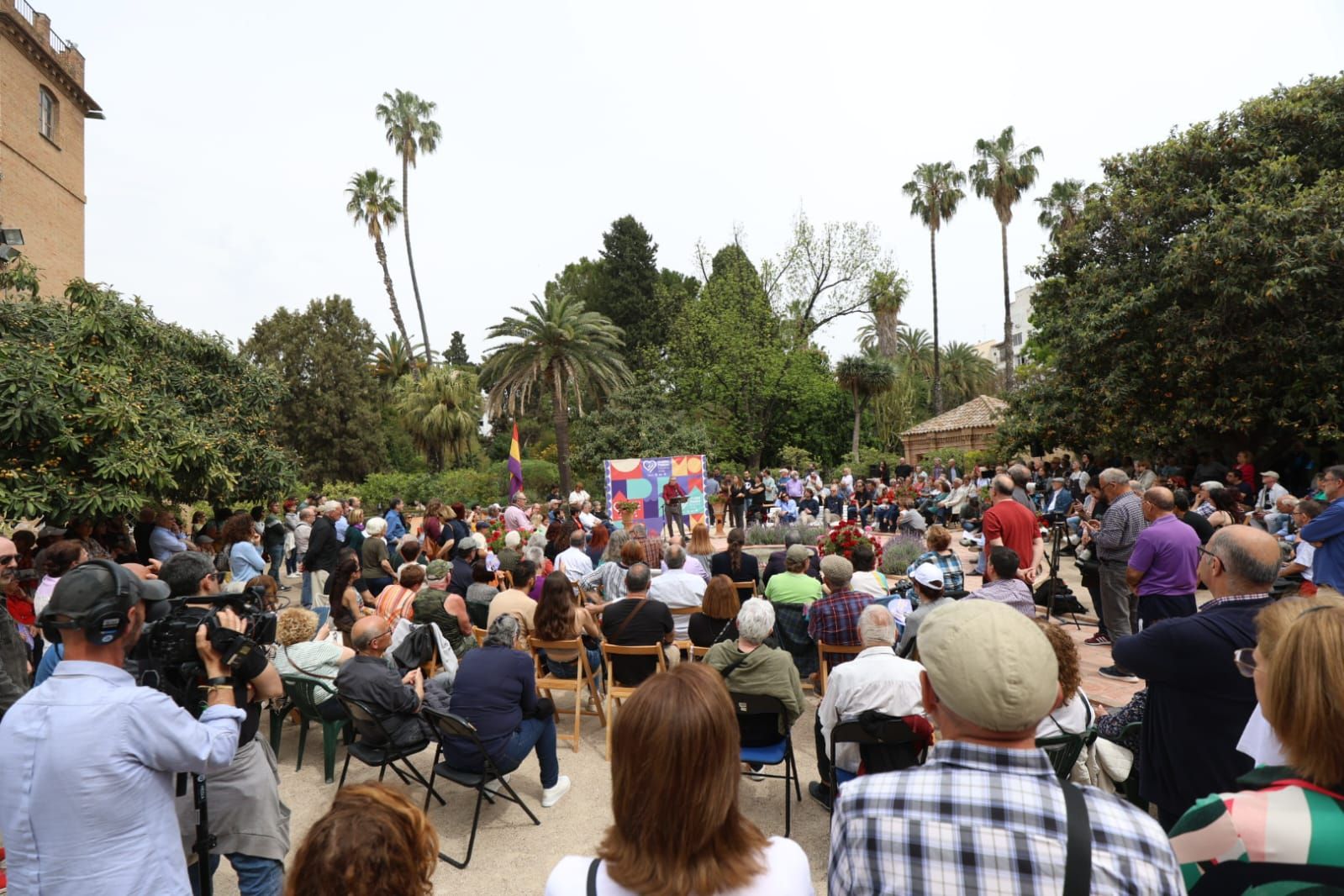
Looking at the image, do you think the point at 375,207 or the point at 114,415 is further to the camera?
the point at 375,207

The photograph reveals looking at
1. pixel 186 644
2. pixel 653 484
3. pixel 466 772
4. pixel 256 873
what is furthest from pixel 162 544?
pixel 653 484

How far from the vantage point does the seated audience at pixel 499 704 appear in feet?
13.7

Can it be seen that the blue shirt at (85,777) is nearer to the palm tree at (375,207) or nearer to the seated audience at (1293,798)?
the seated audience at (1293,798)

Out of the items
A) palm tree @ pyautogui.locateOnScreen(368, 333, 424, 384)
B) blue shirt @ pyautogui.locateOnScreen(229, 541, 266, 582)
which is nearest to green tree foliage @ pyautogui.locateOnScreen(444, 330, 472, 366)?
palm tree @ pyautogui.locateOnScreen(368, 333, 424, 384)

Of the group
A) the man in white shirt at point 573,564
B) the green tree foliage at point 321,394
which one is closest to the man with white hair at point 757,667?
the man in white shirt at point 573,564

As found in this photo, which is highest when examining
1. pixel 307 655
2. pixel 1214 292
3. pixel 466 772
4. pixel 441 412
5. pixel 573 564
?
pixel 1214 292

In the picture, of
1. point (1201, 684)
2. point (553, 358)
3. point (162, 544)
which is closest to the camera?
point (1201, 684)

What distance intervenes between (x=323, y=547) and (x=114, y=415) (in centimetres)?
283

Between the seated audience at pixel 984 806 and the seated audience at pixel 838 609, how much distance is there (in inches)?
151

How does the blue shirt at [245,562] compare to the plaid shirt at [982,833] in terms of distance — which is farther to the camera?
the blue shirt at [245,562]

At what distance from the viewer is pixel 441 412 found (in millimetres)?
Answer: 34719

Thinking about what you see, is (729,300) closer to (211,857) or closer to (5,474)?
(5,474)

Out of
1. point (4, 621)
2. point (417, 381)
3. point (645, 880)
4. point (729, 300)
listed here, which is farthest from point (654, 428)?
point (645, 880)

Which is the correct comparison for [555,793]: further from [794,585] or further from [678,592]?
[794,585]
